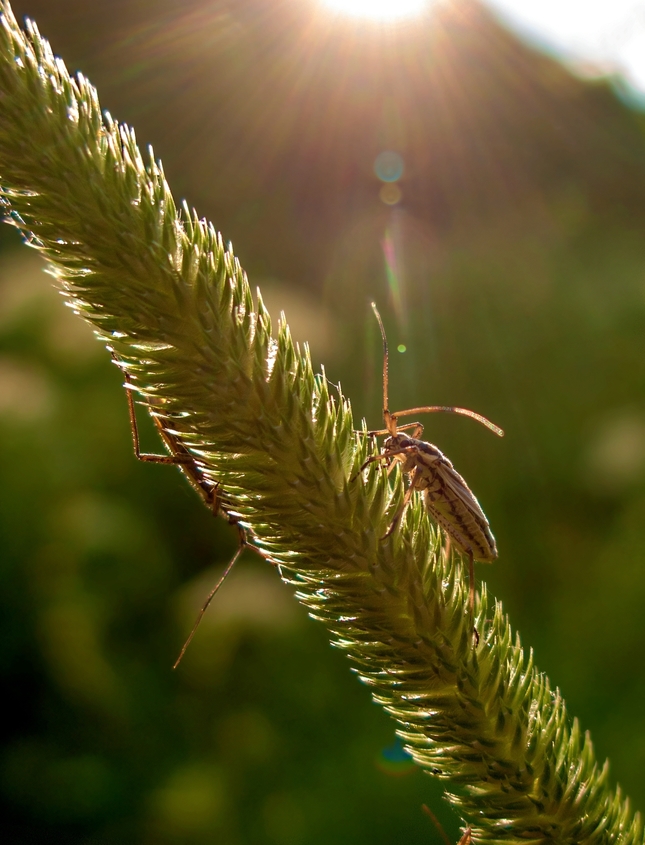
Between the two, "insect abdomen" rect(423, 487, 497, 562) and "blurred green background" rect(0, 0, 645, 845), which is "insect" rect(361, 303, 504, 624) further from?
"blurred green background" rect(0, 0, 645, 845)

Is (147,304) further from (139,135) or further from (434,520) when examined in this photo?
(139,135)

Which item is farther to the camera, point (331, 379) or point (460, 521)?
point (331, 379)

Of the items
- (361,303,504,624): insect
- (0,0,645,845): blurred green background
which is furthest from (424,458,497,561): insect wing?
(0,0,645,845): blurred green background

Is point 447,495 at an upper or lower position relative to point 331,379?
lower

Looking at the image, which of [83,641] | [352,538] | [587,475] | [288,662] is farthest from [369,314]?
[352,538]

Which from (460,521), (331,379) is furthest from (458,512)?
(331,379)

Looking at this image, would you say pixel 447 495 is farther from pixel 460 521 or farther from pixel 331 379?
pixel 331 379

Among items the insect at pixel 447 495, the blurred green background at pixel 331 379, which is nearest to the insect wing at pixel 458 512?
the insect at pixel 447 495

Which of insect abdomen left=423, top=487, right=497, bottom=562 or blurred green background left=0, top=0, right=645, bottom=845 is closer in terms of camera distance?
insect abdomen left=423, top=487, right=497, bottom=562

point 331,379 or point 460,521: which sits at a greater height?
point 331,379
